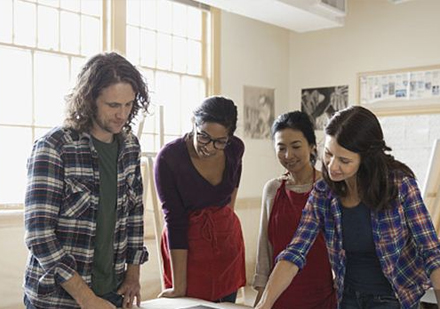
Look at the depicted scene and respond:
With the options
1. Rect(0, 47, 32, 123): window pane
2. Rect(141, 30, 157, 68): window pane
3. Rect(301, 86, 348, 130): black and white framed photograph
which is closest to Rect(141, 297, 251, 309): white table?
Rect(0, 47, 32, 123): window pane

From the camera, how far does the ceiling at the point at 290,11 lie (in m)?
4.27

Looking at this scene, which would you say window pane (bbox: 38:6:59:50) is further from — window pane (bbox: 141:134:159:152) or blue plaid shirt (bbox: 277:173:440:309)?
blue plaid shirt (bbox: 277:173:440:309)

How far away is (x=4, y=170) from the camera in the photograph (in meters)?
3.65

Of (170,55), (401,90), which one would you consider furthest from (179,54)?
(401,90)

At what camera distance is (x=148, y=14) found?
4.50 metres

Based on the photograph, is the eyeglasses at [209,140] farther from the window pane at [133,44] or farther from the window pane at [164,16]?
the window pane at [164,16]

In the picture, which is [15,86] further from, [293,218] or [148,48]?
[293,218]

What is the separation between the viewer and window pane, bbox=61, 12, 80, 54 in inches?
156

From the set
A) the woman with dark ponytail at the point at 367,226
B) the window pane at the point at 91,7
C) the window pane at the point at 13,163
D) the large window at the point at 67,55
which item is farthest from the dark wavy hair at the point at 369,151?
the window pane at the point at 91,7

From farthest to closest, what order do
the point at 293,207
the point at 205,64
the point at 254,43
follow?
the point at 254,43 < the point at 205,64 < the point at 293,207

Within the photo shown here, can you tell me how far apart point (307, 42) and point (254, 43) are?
0.57 meters

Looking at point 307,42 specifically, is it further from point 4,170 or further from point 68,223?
point 68,223

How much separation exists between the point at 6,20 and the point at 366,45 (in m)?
3.01

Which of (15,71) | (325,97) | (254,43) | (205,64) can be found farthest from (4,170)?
(325,97)
